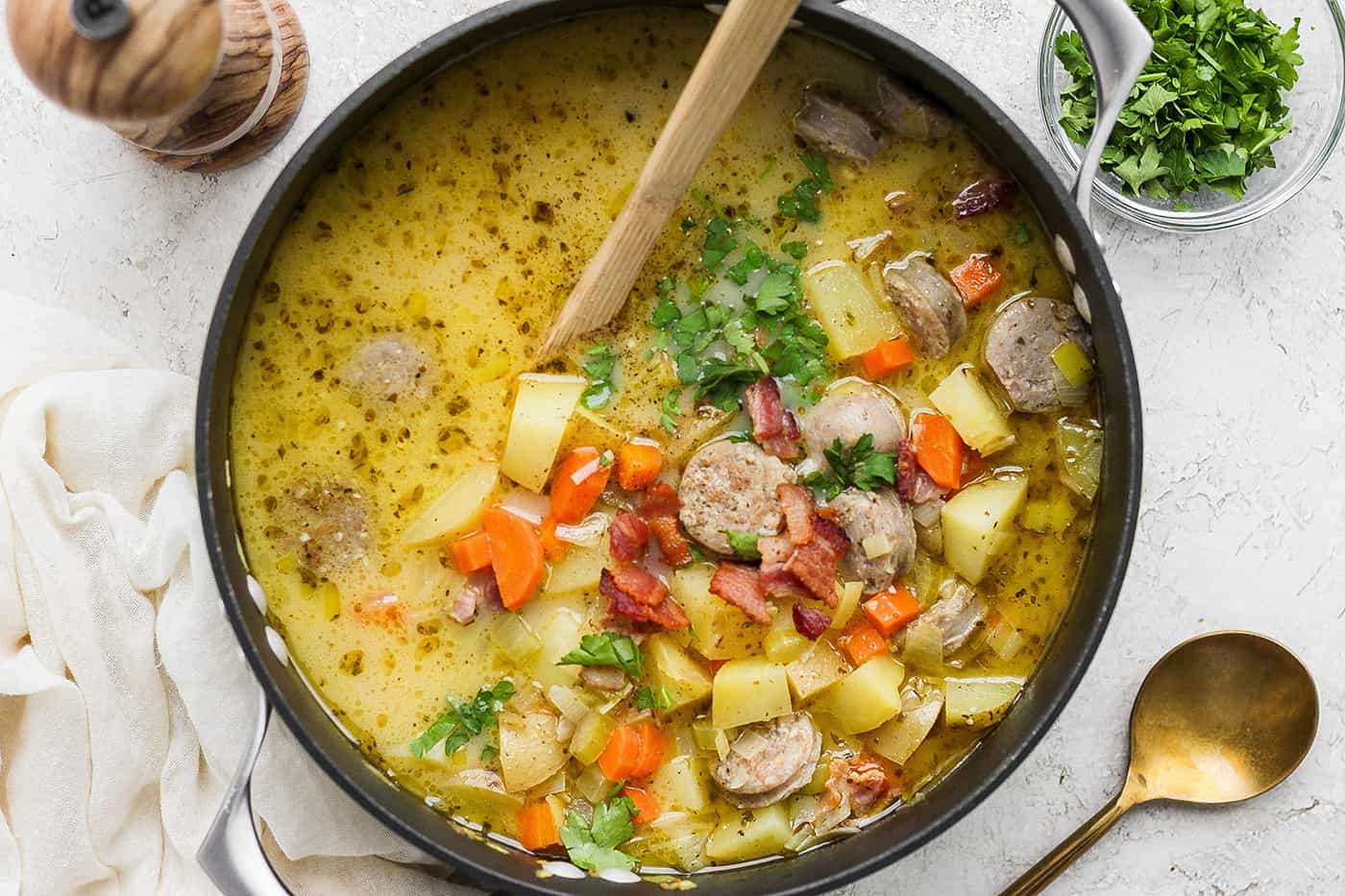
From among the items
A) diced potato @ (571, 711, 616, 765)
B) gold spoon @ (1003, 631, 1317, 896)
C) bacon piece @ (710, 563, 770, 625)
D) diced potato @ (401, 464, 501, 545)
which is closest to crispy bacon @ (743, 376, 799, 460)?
bacon piece @ (710, 563, 770, 625)

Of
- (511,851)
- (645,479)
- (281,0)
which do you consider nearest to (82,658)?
(511,851)

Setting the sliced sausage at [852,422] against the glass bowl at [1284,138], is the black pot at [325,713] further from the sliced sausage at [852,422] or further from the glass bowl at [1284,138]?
the sliced sausage at [852,422]

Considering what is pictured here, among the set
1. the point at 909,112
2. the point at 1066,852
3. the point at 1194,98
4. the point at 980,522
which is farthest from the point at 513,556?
the point at 1194,98

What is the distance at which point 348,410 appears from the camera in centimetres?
294

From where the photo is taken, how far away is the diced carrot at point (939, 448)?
2.97 m

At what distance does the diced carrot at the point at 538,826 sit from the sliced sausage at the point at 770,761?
428mm

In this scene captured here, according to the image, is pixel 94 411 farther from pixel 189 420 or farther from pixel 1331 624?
pixel 1331 624

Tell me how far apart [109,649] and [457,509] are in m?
0.95

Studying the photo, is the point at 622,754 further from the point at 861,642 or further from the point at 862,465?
the point at 862,465

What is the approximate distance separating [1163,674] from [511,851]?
5.79 ft

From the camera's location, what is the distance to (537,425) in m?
2.89

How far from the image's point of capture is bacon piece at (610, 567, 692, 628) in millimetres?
2895

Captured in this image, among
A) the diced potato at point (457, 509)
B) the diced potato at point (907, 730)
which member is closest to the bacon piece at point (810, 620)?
the diced potato at point (907, 730)

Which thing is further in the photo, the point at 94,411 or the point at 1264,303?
the point at 1264,303
